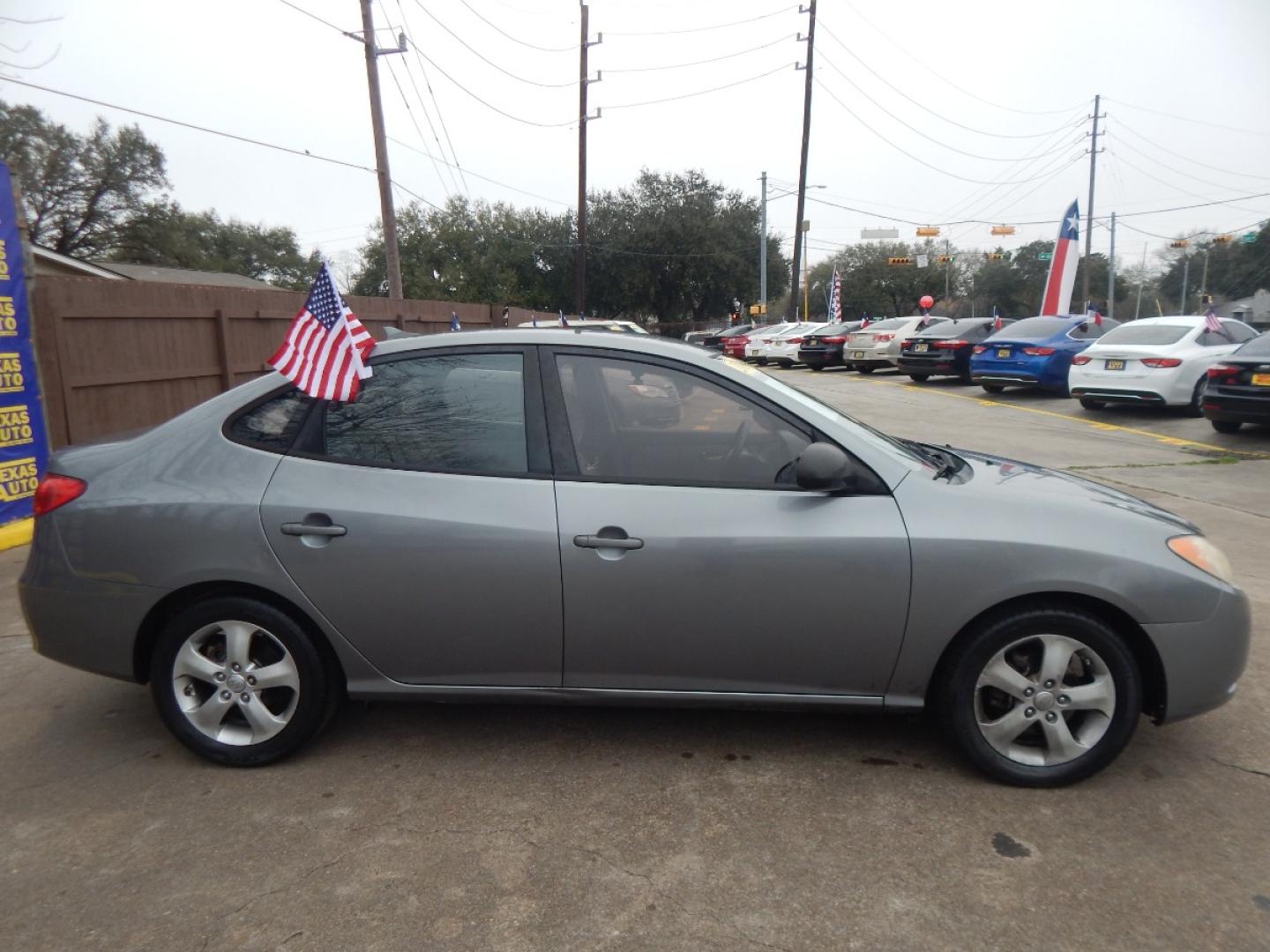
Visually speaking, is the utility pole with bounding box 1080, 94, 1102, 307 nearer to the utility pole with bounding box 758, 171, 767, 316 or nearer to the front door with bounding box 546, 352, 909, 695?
the utility pole with bounding box 758, 171, 767, 316

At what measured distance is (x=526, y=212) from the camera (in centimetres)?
5175

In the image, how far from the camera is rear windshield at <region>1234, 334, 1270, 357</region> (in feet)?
34.4

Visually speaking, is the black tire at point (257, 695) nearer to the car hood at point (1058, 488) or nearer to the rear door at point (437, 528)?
the rear door at point (437, 528)

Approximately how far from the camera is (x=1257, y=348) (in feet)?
34.8

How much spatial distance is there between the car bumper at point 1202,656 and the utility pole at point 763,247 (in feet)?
144

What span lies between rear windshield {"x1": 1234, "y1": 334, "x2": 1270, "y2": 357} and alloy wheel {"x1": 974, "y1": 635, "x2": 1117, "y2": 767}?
31.9 ft

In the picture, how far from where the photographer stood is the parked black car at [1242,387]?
10430 mm

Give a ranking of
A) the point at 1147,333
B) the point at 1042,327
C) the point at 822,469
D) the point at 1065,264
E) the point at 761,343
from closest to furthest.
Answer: the point at 822,469 < the point at 1147,333 < the point at 1042,327 < the point at 1065,264 < the point at 761,343

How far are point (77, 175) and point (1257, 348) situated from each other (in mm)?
47988


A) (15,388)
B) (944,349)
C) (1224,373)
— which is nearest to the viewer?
(15,388)

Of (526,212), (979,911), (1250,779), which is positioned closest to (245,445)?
(979,911)

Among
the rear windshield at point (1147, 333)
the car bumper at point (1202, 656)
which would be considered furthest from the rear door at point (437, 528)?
the rear windshield at point (1147, 333)

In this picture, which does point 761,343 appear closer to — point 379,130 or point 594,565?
point 379,130

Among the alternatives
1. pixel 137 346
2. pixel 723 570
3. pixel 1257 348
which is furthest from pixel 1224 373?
pixel 137 346
